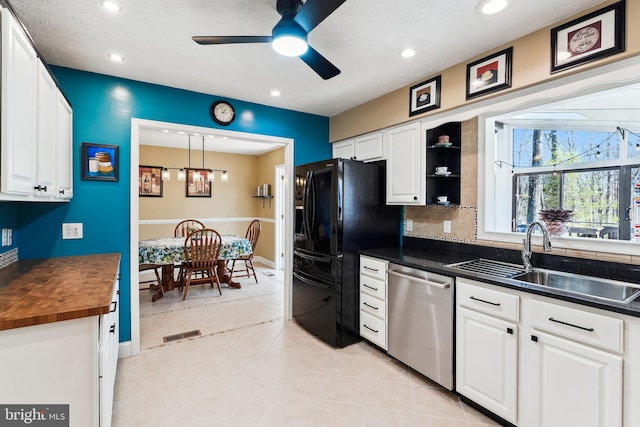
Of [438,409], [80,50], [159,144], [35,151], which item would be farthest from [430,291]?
[159,144]

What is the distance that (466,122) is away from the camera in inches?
108

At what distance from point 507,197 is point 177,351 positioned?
3296 millimetres

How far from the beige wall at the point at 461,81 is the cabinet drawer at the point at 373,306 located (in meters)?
1.71

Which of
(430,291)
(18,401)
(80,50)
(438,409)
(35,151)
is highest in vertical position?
(80,50)

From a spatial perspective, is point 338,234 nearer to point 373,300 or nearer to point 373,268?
point 373,268

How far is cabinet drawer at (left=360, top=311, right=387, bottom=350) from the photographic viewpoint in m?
2.72

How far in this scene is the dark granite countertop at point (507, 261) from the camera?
151 centimetres

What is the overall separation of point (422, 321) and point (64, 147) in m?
2.96

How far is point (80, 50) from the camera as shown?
7.32 ft

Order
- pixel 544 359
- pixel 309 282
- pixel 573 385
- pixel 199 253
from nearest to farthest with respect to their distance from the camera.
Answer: pixel 573 385
pixel 544 359
pixel 309 282
pixel 199 253

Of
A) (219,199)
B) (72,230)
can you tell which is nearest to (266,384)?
(72,230)

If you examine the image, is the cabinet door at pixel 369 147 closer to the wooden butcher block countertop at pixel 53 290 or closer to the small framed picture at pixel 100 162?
the small framed picture at pixel 100 162

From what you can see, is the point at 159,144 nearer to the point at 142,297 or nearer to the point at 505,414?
the point at 142,297

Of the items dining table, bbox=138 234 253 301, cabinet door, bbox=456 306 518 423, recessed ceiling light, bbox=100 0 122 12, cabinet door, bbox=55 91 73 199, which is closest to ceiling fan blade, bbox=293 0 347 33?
recessed ceiling light, bbox=100 0 122 12
